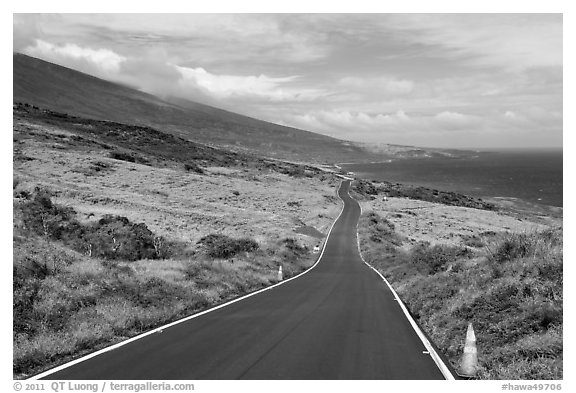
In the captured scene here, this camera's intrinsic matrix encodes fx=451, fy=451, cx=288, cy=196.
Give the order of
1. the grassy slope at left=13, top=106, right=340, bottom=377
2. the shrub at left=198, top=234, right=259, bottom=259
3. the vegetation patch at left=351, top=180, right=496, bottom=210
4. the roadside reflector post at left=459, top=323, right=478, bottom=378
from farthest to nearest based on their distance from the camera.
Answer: the vegetation patch at left=351, top=180, right=496, bottom=210 → the shrub at left=198, top=234, right=259, bottom=259 → the grassy slope at left=13, top=106, right=340, bottom=377 → the roadside reflector post at left=459, top=323, right=478, bottom=378

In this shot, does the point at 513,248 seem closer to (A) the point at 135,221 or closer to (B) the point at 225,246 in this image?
(B) the point at 225,246

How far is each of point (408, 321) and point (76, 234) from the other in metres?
28.0

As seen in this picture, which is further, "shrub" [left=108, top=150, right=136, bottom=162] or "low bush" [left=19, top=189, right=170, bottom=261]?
"shrub" [left=108, top=150, right=136, bottom=162]

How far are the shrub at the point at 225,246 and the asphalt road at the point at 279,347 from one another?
47.6 ft

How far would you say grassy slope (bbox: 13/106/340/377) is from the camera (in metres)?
10.6

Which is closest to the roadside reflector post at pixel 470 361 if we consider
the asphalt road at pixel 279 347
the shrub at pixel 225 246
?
the asphalt road at pixel 279 347

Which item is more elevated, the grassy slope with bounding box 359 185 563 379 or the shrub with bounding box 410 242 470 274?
the grassy slope with bounding box 359 185 563 379

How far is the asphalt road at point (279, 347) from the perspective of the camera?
314 inches

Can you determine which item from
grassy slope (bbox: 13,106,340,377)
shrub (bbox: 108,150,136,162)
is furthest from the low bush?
shrub (bbox: 108,150,136,162)

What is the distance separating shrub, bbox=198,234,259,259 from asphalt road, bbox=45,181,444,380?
14.5 m

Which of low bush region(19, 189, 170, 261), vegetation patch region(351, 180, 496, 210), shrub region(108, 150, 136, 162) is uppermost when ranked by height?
shrub region(108, 150, 136, 162)

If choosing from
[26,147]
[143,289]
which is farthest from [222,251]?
[26,147]

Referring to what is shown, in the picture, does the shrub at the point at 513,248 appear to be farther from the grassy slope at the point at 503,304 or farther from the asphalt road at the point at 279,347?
the asphalt road at the point at 279,347

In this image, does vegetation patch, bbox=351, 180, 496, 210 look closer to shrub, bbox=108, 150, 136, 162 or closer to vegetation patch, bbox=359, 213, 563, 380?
shrub, bbox=108, 150, 136, 162
